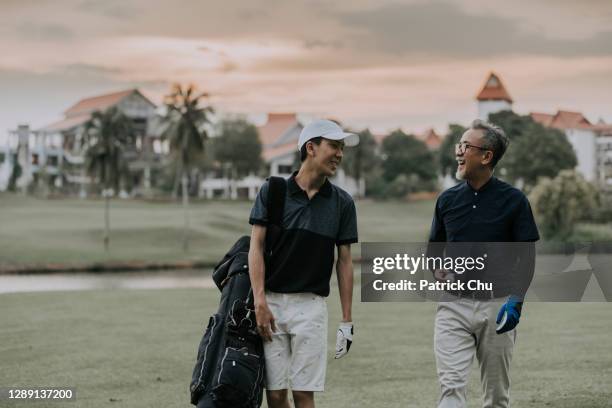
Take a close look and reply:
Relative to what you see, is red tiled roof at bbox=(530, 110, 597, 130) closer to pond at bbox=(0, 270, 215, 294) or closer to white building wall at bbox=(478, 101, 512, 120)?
white building wall at bbox=(478, 101, 512, 120)

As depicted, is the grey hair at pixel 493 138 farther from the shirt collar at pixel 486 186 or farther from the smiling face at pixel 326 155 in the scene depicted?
the smiling face at pixel 326 155

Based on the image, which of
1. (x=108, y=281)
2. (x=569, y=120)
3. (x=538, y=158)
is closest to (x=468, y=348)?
(x=108, y=281)

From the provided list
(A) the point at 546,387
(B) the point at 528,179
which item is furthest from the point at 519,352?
(B) the point at 528,179

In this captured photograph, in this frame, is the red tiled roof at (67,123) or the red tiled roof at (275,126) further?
the red tiled roof at (275,126)

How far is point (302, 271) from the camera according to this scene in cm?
613

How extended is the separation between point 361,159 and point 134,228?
49.0 m

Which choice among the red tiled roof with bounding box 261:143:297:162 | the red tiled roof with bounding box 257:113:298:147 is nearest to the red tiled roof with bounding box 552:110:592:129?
the red tiled roof with bounding box 261:143:297:162

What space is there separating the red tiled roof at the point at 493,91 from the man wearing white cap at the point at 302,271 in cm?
14457

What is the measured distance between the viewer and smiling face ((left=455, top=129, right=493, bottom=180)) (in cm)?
677

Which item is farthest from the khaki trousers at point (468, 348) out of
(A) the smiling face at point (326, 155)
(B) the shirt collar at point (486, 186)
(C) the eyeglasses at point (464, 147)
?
(A) the smiling face at point (326, 155)

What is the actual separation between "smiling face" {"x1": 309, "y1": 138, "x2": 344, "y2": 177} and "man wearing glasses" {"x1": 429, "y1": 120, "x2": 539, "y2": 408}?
3.39 ft

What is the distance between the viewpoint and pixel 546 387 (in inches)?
424

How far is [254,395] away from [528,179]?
100499mm

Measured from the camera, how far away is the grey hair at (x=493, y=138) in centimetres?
681
